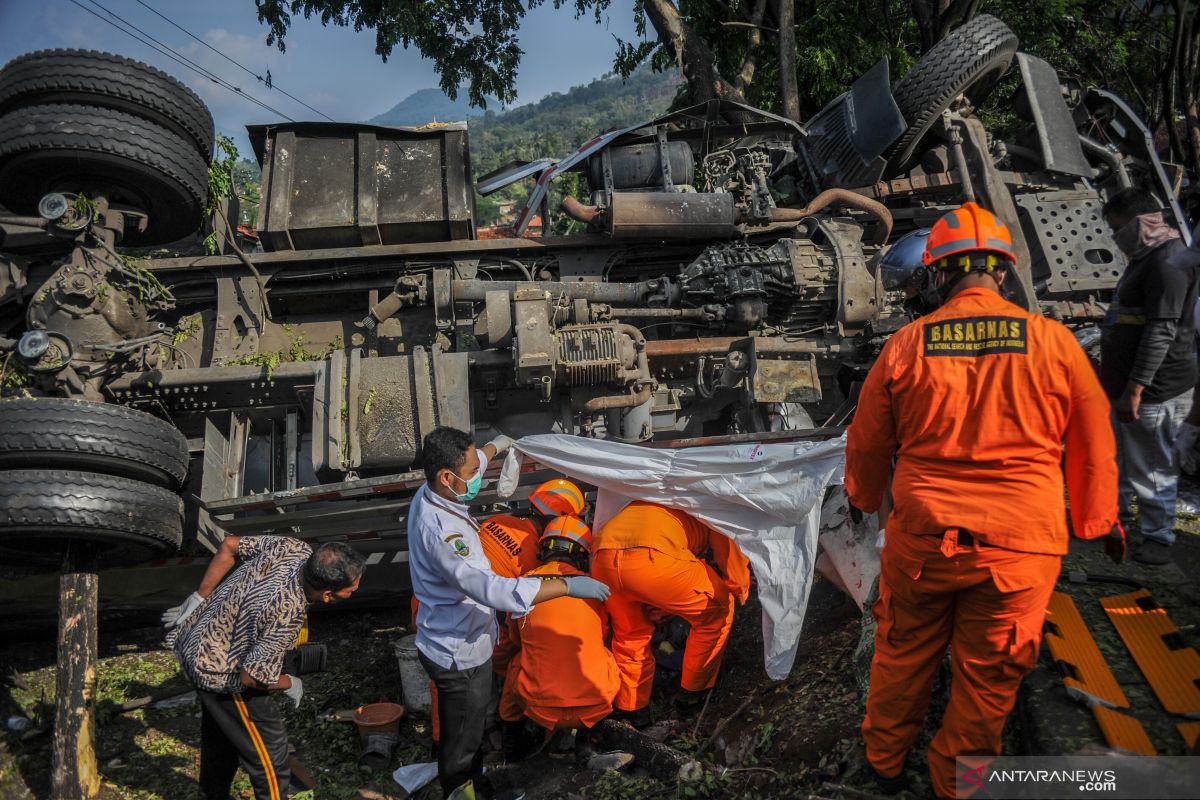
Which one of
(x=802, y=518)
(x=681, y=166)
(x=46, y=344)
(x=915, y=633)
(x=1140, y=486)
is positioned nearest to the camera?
(x=915, y=633)

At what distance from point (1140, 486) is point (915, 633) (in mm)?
Result: 1765

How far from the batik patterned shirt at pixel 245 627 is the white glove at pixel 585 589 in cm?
110

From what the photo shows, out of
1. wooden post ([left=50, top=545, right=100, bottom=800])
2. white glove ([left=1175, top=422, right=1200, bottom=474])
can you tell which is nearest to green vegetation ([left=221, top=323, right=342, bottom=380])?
wooden post ([left=50, top=545, right=100, bottom=800])

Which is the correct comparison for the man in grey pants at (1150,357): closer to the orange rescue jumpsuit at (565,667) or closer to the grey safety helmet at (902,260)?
the grey safety helmet at (902,260)

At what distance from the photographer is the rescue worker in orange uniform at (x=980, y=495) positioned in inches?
89.6

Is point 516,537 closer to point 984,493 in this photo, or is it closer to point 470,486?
point 470,486

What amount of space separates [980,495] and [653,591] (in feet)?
5.18

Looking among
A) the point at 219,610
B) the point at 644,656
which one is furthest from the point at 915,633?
the point at 219,610

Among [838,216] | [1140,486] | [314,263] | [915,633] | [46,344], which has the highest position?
[838,216]

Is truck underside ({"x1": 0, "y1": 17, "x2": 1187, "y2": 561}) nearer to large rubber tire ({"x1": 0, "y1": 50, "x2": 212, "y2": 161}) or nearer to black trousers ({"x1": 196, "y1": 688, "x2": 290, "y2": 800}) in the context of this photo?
large rubber tire ({"x1": 0, "y1": 50, "x2": 212, "y2": 161})

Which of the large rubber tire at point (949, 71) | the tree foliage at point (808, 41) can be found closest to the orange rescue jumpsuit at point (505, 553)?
the large rubber tire at point (949, 71)

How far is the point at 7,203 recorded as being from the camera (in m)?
5.05

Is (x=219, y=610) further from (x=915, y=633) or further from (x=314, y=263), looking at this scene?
(x=314, y=263)

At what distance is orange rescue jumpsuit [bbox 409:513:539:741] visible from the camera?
3.77 m
